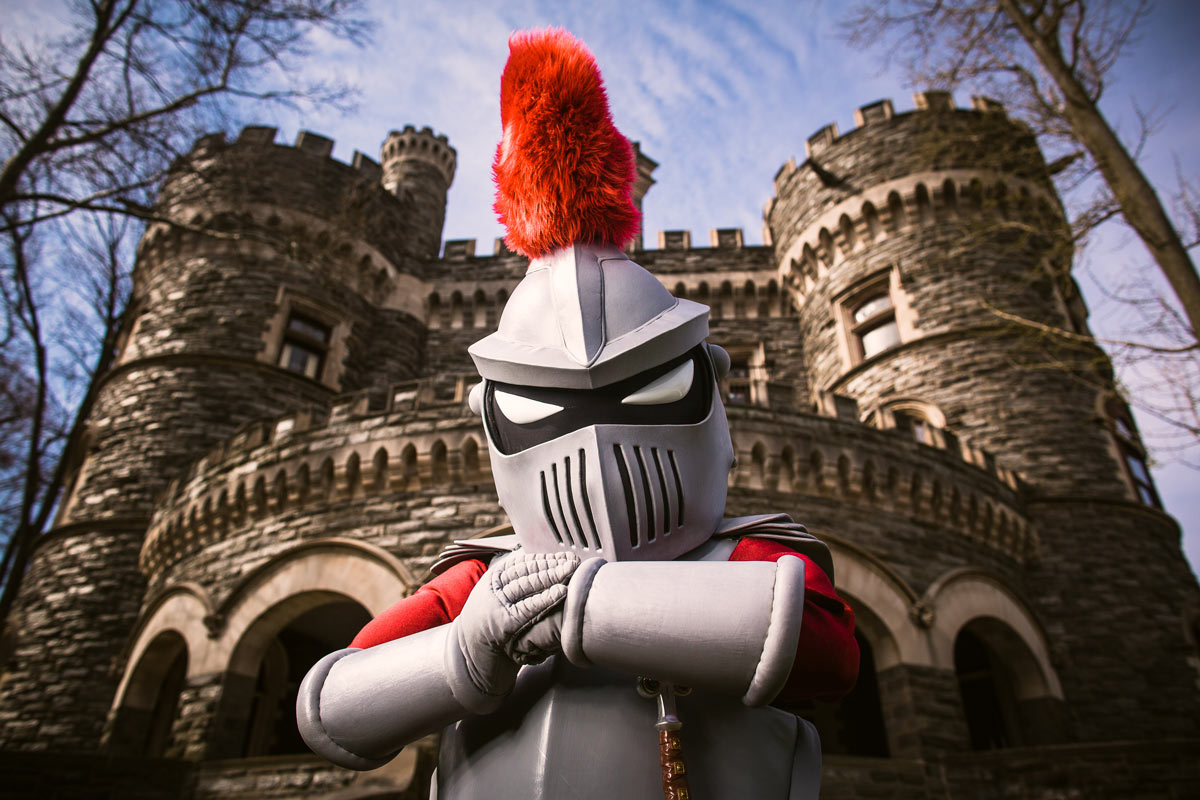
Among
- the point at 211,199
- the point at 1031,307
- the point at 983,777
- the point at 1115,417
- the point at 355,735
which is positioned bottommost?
the point at 983,777

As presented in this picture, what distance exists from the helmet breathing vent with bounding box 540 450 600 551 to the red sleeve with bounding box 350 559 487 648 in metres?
0.28

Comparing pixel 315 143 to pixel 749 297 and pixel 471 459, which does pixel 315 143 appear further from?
pixel 471 459

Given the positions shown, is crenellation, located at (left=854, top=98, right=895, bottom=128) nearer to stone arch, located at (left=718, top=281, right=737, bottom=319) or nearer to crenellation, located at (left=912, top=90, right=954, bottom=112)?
crenellation, located at (left=912, top=90, right=954, bottom=112)

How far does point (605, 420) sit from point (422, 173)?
1837 centimetres

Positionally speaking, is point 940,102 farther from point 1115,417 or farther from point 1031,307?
point 1115,417

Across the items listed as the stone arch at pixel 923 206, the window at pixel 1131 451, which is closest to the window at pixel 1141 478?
the window at pixel 1131 451

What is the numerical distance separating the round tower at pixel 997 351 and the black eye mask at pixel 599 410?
21.0 ft

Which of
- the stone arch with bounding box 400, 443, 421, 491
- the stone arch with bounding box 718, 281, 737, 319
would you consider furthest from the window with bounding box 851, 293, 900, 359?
the stone arch with bounding box 400, 443, 421, 491

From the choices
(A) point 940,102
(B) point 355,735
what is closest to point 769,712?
(B) point 355,735

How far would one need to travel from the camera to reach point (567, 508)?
1.82 meters

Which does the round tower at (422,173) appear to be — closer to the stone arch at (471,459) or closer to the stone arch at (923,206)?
the stone arch at (923,206)

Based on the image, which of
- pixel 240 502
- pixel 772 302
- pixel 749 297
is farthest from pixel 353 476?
pixel 772 302

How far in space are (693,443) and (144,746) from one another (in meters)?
9.00

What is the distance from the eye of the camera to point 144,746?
27.0 feet
